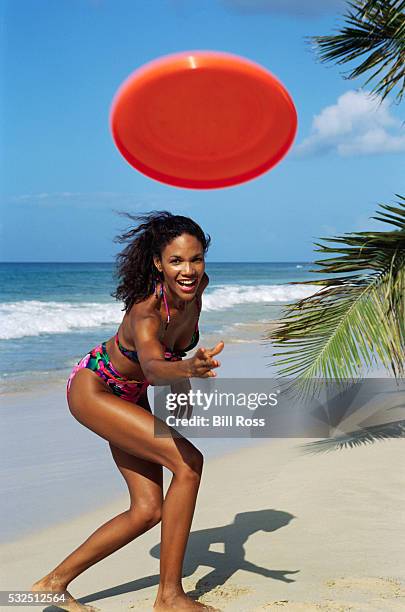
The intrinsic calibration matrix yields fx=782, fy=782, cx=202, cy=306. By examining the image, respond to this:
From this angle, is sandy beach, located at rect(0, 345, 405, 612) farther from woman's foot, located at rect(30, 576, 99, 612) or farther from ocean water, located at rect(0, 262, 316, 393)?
ocean water, located at rect(0, 262, 316, 393)

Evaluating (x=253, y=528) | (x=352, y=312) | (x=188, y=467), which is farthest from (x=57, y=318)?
(x=188, y=467)

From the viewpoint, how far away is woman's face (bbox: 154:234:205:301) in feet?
11.2

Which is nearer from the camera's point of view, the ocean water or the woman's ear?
the woman's ear

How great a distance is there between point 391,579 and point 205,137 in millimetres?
2425

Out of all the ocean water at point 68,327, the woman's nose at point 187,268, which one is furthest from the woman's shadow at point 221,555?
the ocean water at point 68,327

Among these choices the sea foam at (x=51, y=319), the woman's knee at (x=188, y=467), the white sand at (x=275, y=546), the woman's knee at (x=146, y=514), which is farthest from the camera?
the sea foam at (x=51, y=319)

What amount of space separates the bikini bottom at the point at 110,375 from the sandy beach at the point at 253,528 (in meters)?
1.02

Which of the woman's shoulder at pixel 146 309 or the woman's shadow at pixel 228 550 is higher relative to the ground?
the woman's shoulder at pixel 146 309

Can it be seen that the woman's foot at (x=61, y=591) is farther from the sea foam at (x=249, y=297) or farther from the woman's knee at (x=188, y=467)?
the sea foam at (x=249, y=297)

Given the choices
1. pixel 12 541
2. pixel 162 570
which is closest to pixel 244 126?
pixel 162 570

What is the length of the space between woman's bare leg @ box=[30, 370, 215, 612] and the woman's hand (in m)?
0.69

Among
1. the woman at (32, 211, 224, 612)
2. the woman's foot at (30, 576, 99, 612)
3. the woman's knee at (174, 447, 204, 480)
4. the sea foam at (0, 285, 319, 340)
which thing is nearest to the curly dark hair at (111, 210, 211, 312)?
Answer: the woman at (32, 211, 224, 612)

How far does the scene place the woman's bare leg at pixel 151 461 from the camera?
3.33 meters

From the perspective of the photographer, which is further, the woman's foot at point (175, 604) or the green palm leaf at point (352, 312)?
the green palm leaf at point (352, 312)
